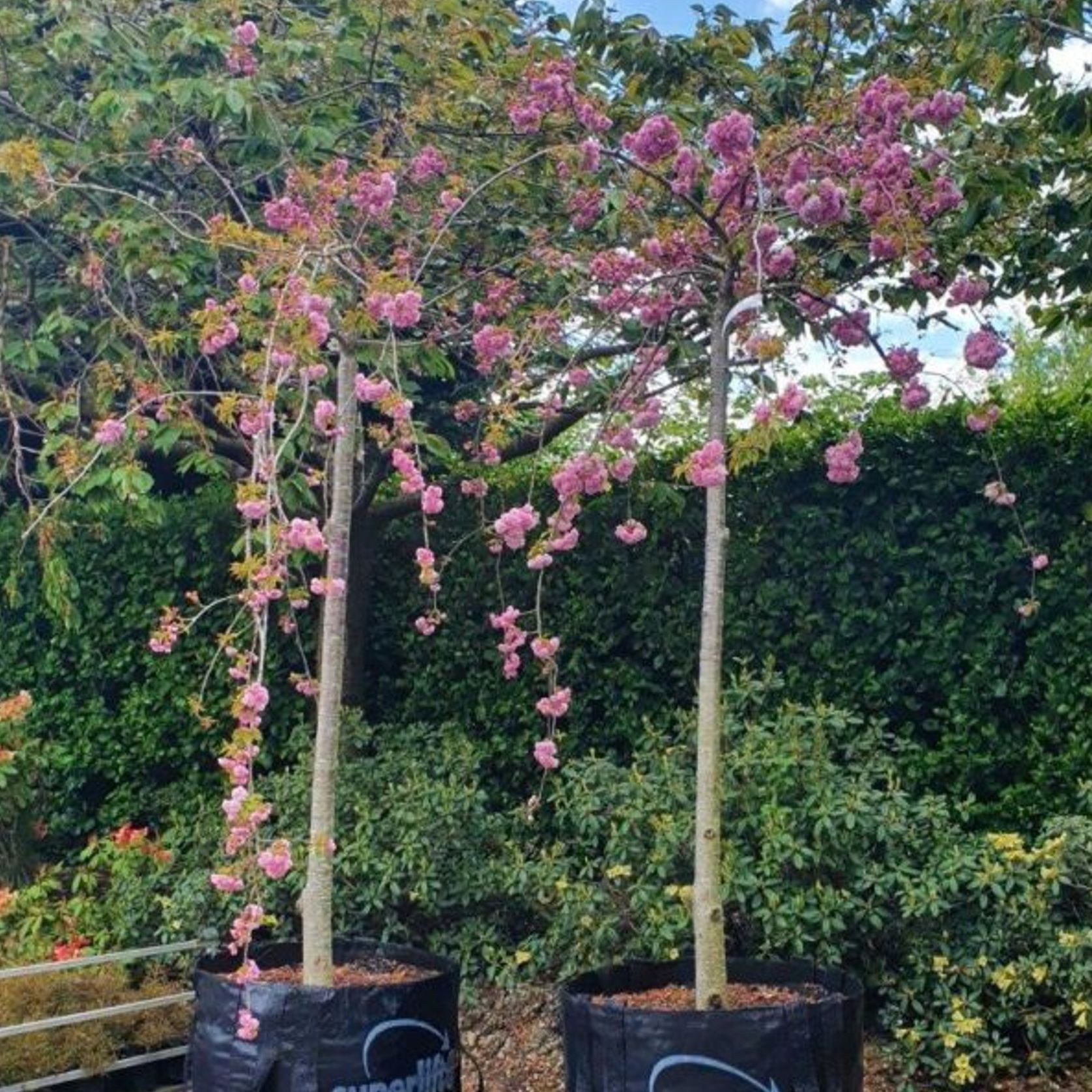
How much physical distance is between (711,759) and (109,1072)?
6.95ft

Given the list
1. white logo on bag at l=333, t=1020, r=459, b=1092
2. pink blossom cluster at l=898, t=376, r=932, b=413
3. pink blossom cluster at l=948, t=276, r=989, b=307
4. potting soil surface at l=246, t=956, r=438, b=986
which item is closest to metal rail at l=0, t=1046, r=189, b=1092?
potting soil surface at l=246, t=956, r=438, b=986

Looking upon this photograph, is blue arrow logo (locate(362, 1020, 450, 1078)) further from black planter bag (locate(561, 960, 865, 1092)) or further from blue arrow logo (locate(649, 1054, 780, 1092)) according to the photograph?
blue arrow logo (locate(649, 1054, 780, 1092))

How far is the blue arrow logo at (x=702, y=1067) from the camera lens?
2537 mm

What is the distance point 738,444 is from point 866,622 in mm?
1778

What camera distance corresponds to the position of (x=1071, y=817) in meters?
3.70

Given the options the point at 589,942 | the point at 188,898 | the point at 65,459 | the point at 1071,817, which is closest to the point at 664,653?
the point at 589,942

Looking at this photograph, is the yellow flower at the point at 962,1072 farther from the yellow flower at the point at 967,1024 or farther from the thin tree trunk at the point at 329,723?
the thin tree trunk at the point at 329,723

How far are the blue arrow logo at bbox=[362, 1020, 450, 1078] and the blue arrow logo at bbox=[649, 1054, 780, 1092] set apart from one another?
63 centimetres

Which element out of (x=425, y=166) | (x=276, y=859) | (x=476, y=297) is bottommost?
(x=276, y=859)

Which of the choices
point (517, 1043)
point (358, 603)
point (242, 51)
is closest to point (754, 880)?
point (517, 1043)

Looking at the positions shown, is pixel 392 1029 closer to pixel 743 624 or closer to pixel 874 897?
pixel 874 897

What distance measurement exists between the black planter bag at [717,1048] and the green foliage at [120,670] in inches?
124

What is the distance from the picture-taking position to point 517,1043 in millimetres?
4039

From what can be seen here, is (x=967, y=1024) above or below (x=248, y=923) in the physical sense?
below
